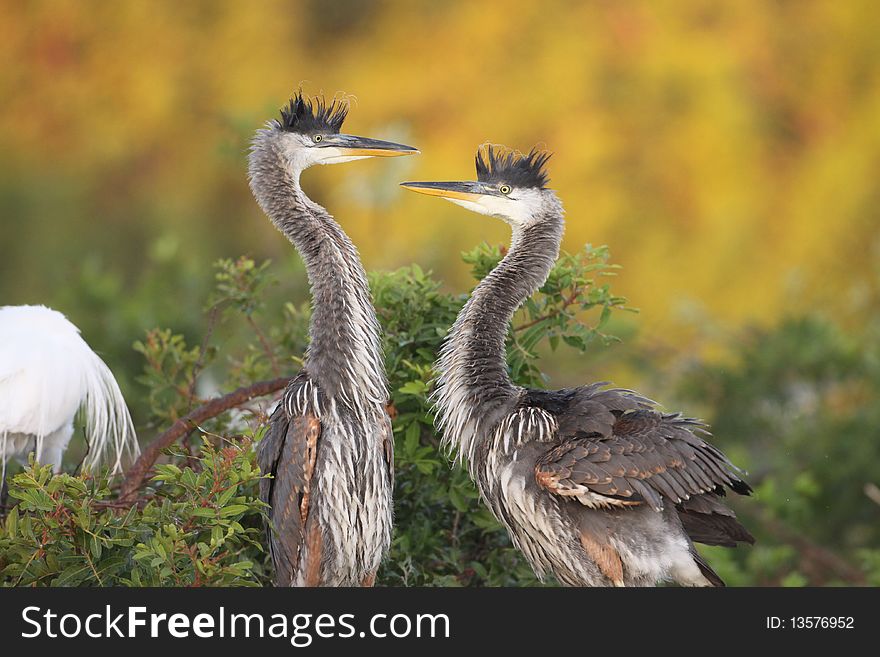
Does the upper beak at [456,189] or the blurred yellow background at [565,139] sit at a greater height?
the blurred yellow background at [565,139]

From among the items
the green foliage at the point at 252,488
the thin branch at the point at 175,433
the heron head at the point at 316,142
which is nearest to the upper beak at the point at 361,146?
the heron head at the point at 316,142

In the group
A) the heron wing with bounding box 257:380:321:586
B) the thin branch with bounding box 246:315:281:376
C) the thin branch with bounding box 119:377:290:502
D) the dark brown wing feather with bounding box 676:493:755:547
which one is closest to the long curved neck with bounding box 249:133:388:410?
the heron wing with bounding box 257:380:321:586

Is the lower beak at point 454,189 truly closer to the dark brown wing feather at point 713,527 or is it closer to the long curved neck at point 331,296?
the long curved neck at point 331,296

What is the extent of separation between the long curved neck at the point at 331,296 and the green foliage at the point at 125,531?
1.32 feet

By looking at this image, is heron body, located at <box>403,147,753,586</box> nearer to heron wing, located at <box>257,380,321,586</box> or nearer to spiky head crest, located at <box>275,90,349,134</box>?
heron wing, located at <box>257,380,321,586</box>

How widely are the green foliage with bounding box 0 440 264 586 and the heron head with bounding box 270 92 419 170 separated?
0.98 m

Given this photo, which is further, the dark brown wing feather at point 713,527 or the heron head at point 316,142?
the heron head at point 316,142

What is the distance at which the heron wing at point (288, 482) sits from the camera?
120 inches

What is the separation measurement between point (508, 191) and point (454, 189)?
0.52 ft

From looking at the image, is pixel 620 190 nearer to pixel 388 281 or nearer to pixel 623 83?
pixel 623 83

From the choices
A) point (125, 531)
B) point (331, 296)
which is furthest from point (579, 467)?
point (125, 531)

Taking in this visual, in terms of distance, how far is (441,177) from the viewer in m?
10.2

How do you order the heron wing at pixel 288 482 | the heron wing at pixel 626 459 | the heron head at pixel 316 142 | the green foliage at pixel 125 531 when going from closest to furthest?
1. the green foliage at pixel 125 531
2. the heron wing at pixel 626 459
3. the heron wing at pixel 288 482
4. the heron head at pixel 316 142

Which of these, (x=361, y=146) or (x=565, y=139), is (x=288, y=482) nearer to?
(x=361, y=146)
